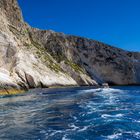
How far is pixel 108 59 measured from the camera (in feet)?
543

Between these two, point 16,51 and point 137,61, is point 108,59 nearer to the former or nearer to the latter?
point 137,61

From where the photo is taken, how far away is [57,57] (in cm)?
14962

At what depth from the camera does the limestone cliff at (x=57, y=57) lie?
9738cm

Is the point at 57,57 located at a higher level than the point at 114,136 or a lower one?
higher

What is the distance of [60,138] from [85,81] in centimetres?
11967

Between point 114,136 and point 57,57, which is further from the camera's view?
point 57,57

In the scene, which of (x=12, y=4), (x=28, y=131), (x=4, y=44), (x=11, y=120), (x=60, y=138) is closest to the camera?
(x=60, y=138)

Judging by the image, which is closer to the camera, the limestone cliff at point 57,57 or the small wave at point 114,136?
the small wave at point 114,136

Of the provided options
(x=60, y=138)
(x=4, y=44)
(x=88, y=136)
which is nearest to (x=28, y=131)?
(x=60, y=138)

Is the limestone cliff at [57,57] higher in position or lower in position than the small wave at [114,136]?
higher

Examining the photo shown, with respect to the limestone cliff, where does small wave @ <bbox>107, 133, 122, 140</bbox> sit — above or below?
below

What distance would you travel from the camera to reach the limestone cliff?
3834 inches

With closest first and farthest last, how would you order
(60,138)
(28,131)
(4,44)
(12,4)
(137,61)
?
(60,138) < (28,131) < (4,44) < (12,4) < (137,61)

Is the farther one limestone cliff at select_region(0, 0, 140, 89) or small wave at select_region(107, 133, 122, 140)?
limestone cliff at select_region(0, 0, 140, 89)
